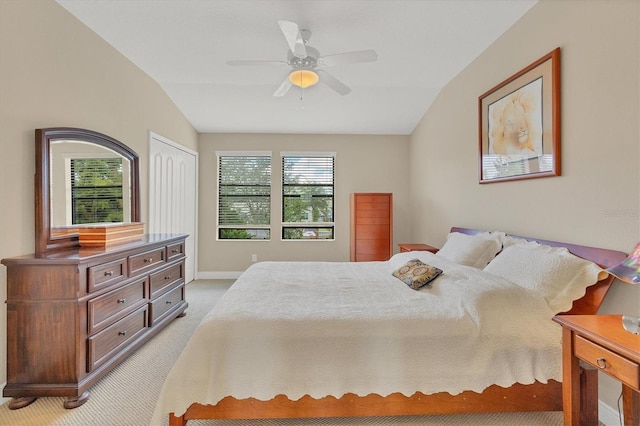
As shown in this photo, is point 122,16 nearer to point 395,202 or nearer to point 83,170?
point 83,170

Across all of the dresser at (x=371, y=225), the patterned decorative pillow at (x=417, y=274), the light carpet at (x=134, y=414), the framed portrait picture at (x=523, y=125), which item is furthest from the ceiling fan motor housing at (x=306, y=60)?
the light carpet at (x=134, y=414)

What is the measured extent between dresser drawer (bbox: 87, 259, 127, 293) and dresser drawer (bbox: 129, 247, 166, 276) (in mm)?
95

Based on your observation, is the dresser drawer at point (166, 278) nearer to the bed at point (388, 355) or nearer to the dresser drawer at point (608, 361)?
the bed at point (388, 355)

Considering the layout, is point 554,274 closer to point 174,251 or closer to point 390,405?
point 390,405

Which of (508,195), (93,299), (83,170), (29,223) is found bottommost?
(93,299)

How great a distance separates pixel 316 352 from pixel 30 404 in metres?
1.94

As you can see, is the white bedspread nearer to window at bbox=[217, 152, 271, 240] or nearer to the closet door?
the closet door

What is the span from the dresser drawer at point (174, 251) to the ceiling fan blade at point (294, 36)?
2280 millimetres

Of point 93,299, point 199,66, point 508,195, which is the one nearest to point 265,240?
point 199,66

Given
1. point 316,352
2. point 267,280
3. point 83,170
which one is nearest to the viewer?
point 316,352

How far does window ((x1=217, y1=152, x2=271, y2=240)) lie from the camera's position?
17.1ft

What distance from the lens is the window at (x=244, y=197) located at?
17.1 ft

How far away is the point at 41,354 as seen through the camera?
1924 millimetres

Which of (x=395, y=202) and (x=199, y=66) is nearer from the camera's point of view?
(x=199, y=66)
